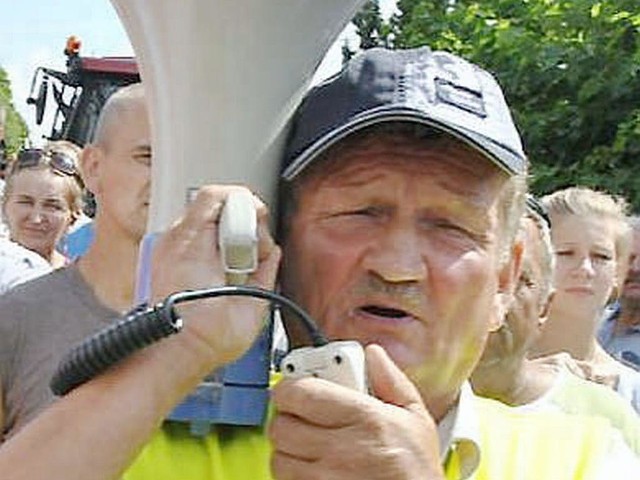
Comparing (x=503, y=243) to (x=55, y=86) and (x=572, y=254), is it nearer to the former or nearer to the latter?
(x=572, y=254)

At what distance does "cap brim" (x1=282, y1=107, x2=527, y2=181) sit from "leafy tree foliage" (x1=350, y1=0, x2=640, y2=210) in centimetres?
1002

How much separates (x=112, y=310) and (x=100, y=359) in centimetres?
135

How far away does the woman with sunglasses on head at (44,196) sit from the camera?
5363mm

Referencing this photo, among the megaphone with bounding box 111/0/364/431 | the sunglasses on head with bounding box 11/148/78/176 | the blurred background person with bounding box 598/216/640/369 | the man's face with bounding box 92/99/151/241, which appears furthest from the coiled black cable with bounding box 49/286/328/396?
the sunglasses on head with bounding box 11/148/78/176

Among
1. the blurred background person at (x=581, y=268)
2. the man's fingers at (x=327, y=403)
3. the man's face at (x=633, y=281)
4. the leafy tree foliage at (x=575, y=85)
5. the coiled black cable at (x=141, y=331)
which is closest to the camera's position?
the man's fingers at (x=327, y=403)

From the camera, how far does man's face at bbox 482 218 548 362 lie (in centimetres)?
299

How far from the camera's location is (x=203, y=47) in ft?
5.03

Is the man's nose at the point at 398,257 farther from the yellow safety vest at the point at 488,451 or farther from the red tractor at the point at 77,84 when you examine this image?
the red tractor at the point at 77,84

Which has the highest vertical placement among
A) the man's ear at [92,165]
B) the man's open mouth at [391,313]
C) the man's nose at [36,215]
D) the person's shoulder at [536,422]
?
the man's ear at [92,165]

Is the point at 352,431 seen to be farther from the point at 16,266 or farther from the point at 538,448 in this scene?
the point at 16,266

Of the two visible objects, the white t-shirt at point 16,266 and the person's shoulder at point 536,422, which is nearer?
the person's shoulder at point 536,422

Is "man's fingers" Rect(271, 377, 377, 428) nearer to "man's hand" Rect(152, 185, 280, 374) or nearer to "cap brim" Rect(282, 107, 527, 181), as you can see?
"man's hand" Rect(152, 185, 280, 374)

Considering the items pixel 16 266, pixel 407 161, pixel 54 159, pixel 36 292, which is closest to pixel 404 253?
pixel 407 161

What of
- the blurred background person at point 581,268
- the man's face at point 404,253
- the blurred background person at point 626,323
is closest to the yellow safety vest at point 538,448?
the man's face at point 404,253
